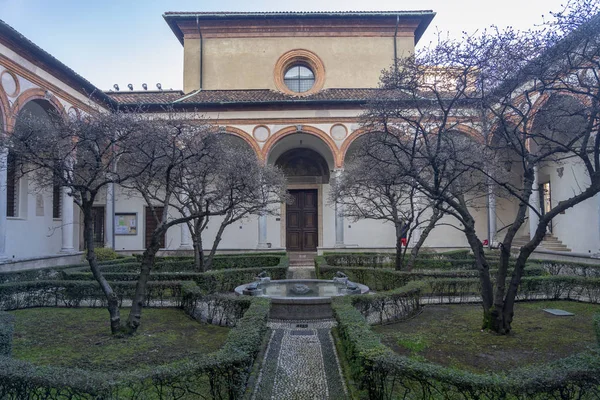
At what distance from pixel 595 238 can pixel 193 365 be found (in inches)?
577

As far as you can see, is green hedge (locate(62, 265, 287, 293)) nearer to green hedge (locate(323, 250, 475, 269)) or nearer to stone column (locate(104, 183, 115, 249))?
green hedge (locate(323, 250, 475, 269))

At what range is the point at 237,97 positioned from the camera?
1716 centimetres

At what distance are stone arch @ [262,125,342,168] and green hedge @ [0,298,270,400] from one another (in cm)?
1314

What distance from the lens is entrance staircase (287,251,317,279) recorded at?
13.3 meters

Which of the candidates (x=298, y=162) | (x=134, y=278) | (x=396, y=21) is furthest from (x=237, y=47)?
(x=134, y=278)

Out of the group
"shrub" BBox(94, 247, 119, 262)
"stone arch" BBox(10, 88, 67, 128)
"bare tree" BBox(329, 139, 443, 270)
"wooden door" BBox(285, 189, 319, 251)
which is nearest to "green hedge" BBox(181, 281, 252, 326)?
"bare tree" BBox(329, 139, 443, 270)

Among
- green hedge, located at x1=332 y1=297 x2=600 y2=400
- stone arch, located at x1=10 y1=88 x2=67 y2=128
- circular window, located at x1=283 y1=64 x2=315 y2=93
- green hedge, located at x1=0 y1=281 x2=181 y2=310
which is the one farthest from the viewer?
circular window, located at x1=283 y1=64 x2=315 y2=93

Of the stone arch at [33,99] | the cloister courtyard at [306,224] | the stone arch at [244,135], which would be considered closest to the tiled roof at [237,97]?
the cloister courtyard at [306,224]

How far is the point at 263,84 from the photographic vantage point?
755 inches

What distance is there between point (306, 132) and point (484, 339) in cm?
1237

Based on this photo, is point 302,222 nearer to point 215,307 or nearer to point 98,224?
point 98,224

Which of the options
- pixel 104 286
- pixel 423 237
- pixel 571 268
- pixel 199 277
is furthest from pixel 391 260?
pixel 104 286

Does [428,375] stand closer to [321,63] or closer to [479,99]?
[479,99]

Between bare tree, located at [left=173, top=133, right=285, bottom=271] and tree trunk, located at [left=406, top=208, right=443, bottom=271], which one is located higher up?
bare tree, located at [left=173, top=133, right=285, bottom=271]
